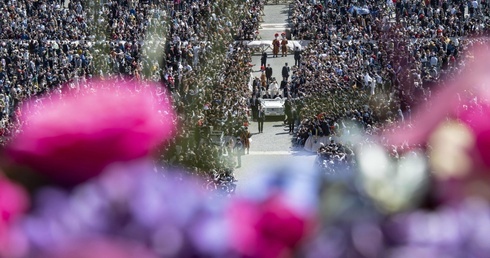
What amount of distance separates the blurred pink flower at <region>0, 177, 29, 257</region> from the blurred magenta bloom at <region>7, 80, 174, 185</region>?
0.06m

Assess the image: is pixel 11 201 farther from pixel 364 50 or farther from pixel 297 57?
pixel 297 57

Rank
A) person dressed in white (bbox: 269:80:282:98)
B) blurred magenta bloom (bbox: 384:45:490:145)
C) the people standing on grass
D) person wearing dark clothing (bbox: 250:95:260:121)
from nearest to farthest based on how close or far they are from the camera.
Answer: blurred magenta bloom (bbox: 384:45:490:145)
the people standing on grass
person wearing dark clothing (bbox: 250:95:260:121)
person dressed in white (bbox: 269:80:282:98)

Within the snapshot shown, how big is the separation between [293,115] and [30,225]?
32426 millimetres

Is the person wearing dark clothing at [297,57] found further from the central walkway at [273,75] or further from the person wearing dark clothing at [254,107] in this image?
the person wearing dark clothing at [254,107]

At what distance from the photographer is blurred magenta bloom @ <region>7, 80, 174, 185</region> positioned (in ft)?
5.11

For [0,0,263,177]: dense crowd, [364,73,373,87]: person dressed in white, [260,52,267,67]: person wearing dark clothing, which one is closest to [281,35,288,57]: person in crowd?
[260,52,267,67]: person wearing dark clothing

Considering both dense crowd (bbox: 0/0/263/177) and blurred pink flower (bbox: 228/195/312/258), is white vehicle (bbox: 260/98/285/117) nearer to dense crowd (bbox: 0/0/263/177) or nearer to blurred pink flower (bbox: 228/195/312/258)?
dense crowd (bbox: 0/0/263/177)

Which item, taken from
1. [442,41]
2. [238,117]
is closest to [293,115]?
[238,117]

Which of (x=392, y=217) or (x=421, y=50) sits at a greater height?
(x=392, y=217)

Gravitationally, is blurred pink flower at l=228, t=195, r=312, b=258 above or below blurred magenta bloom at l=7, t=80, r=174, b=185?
below

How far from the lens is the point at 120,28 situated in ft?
160

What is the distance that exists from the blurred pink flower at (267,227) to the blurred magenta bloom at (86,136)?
24 cm

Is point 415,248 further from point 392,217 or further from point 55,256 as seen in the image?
point 55,256

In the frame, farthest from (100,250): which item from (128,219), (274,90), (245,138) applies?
(274,90)
